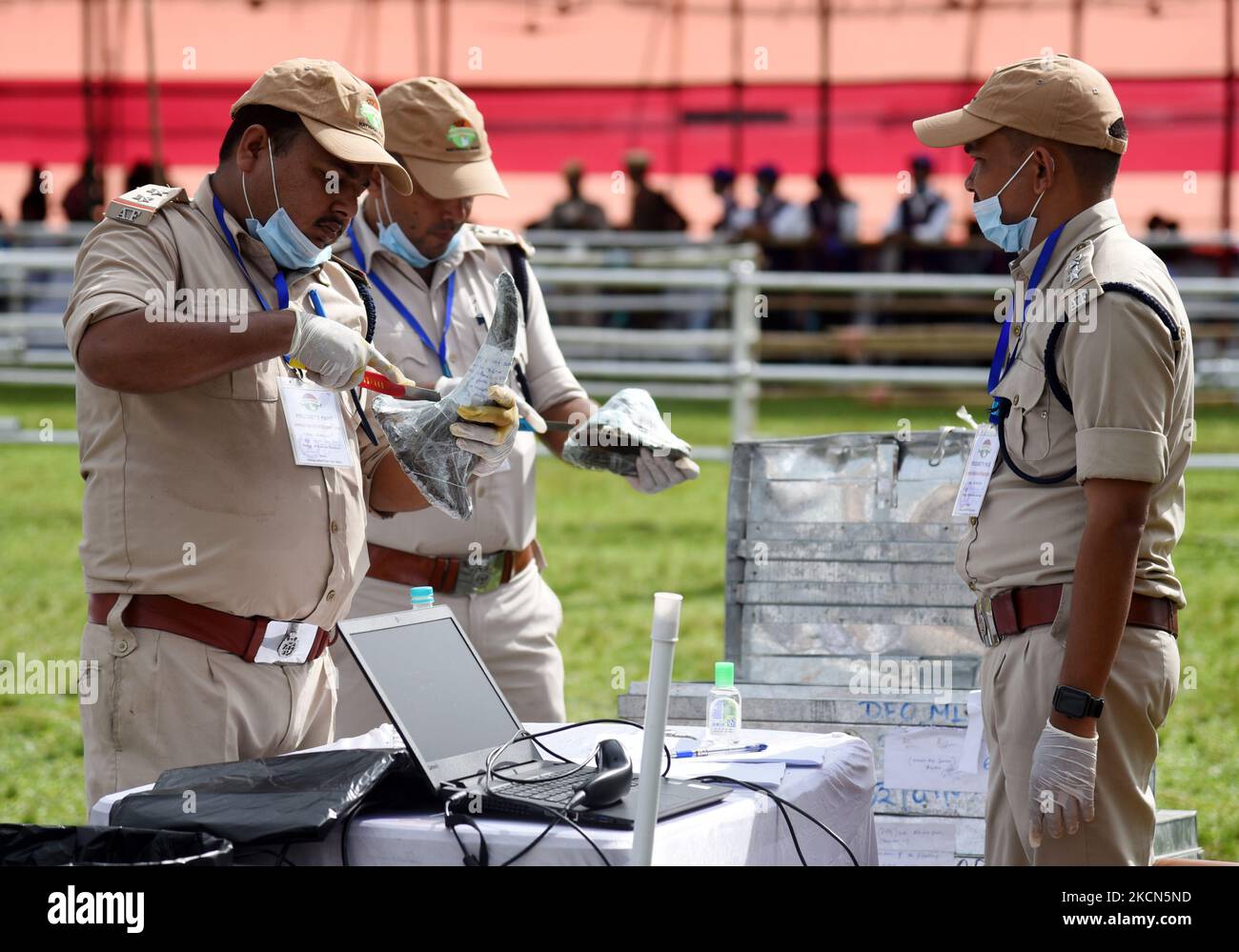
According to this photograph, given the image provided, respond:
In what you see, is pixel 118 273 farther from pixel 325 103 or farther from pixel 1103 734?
pixel 1103 734

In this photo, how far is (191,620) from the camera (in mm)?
2934

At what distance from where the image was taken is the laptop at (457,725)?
2475 mm

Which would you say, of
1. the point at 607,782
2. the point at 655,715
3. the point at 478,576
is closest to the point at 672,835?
the point at 607,782

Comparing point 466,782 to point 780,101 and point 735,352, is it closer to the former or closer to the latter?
point 735,352

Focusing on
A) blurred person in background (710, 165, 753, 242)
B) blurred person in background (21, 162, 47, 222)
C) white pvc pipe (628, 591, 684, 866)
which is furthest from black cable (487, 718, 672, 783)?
blurred person in background (21, 162, 47, 222)

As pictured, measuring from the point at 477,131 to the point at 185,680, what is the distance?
1728 mm

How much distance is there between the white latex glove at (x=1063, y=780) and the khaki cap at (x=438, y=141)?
6.58 feet

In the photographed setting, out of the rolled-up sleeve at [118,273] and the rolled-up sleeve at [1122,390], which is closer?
the rolled-up sleeve at [1122,390]

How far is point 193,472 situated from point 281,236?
52cm

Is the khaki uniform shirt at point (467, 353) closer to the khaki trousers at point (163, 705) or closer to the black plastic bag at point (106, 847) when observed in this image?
the khaki trousers at point (163, 705)

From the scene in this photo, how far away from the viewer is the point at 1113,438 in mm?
2623

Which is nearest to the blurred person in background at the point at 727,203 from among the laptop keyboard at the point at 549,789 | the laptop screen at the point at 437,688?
the laptop screen at the point at 437,688
